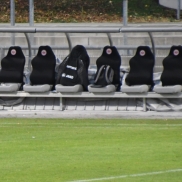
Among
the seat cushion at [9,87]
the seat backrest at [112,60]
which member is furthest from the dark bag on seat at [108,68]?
the seat cushion at [9,87]

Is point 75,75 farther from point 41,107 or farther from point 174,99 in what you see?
point 174,99

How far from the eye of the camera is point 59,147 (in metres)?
11.4

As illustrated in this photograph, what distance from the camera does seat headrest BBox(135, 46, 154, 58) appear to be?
1501cm

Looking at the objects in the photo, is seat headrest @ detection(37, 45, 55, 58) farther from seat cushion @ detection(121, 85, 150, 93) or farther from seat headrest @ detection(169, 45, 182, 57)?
seat headrest @ detection(169, 45, 182, 57)

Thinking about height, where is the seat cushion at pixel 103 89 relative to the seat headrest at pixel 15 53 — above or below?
below

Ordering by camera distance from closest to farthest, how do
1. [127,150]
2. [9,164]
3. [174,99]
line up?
[9,164]
[127,150]
[174,99]

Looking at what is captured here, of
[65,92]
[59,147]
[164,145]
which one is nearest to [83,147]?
[59,147]

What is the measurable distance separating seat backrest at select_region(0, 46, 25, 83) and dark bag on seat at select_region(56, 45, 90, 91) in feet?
2.50

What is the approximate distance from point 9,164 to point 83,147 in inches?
58.4

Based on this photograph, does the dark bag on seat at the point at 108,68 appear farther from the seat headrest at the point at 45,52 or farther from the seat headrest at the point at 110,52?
the seat headrest at the point at 45,52

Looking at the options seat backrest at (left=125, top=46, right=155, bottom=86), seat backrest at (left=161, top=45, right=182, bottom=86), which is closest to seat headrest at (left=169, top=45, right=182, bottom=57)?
seat backrest at (left=161, top=45, right=182, bottom=86)

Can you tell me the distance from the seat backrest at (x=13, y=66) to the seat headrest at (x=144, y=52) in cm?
211

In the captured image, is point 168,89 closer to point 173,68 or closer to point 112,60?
point 173,68

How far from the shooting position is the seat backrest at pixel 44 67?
50.3 feet
